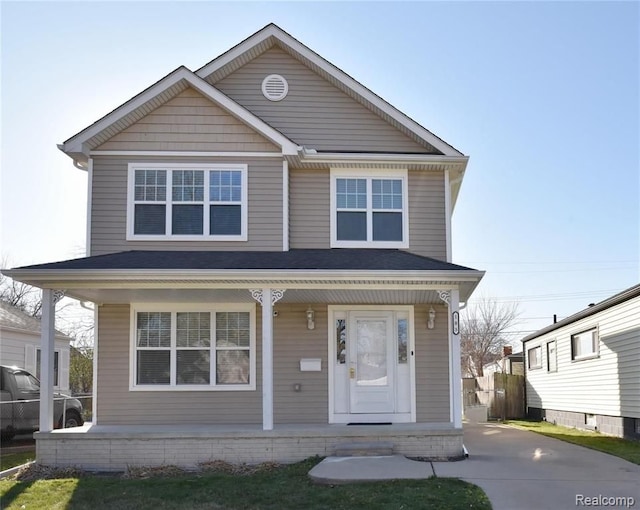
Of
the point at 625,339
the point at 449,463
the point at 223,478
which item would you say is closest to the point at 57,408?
the point at 223,478

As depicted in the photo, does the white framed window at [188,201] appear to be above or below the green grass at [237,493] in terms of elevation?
above

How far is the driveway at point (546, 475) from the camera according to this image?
8.28 m

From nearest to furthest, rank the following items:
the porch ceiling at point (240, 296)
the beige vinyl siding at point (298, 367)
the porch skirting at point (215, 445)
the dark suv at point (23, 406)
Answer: the porch skirting at point (215, 445) < the porch ceiling at point (240, 296) < the beige vinyl siding at point (298, 367) < the dark suv at point (23, 406)

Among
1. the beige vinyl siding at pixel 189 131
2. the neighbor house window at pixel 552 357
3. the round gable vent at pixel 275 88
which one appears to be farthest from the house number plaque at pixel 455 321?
the neighbor house window at pixel 552 357

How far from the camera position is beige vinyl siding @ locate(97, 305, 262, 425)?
43.1 feet

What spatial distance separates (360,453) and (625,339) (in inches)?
273

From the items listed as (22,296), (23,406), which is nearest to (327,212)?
(23,406)

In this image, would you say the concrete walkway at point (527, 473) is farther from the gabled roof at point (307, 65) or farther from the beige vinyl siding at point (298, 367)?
the gabled roof at point (307, 65)

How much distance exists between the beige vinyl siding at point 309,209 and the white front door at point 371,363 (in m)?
1.67

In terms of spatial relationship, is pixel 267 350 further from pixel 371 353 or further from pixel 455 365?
pixel 455 365

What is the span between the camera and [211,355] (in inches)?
525

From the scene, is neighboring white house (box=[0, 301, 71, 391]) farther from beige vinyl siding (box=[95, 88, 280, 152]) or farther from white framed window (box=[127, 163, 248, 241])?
beige vinyl siding (box=[95, 88, 280, 152])

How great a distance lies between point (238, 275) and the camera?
1138 centimetres

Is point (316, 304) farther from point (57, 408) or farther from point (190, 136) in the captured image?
point (57, 408)
